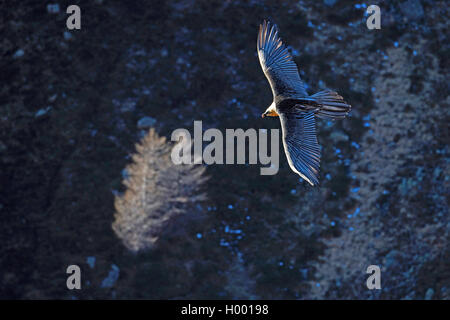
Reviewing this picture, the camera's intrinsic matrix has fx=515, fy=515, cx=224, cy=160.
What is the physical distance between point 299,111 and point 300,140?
1.71ft

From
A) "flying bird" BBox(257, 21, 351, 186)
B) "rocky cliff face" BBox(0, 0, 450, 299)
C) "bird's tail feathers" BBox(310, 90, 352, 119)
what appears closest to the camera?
"flying bird" BBox(257, 21, 351, 186)

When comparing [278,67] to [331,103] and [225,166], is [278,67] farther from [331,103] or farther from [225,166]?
[225,166]

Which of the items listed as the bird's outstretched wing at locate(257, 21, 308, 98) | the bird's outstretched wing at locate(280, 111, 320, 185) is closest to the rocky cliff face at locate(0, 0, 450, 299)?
the bird's outstretched wing at locate(257, 21, 308, 98)

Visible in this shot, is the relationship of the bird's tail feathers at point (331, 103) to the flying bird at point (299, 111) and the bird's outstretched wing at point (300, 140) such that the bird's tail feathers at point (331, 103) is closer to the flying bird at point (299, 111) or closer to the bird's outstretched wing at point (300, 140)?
the flying bird at point (299, 111)

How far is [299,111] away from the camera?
8.38m

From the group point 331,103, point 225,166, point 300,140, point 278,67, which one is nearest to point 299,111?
point 300,140

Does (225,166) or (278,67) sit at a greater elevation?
(225,166)

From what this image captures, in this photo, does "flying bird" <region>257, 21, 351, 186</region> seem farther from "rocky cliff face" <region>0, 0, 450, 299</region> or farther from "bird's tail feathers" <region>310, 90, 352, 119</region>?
"rocky cliff face" <region>0, 0, 450, 299</region>

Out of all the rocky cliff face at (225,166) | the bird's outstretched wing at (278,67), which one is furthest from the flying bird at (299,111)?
the rocky cliff face at (225,166)

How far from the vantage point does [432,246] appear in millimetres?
17578

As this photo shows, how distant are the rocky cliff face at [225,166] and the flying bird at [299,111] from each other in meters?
8.40

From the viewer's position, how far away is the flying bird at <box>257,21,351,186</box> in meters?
7.76

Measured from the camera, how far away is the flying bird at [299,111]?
7.76m

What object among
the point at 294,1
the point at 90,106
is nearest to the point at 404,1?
the point at 294,1
